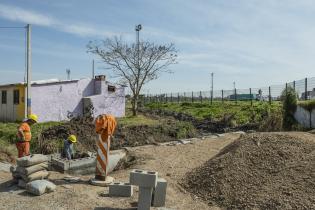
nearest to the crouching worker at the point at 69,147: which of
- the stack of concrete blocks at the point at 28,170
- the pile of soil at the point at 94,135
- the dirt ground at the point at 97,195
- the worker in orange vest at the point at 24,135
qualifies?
the dirt ground at the point at 97,195

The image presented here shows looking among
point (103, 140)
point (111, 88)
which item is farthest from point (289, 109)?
point (111, 88)

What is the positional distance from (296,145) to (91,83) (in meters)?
20.3

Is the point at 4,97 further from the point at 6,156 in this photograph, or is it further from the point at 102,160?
the point at 102,160

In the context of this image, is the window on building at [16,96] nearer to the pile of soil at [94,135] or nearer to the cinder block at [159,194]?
the pile of soil at [94,135]

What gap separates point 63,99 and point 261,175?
18.9m

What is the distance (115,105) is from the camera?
2825 cm

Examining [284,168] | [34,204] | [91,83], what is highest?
[91,83]

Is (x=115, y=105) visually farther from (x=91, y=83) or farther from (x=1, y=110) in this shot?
(x=1, y=110)

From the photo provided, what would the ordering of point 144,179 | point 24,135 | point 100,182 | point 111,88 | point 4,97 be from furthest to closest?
point 111,88
point 4,97
point 24,135
point 100,182
point 144,179

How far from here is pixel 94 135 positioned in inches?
576

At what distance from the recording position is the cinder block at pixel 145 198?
6.44m

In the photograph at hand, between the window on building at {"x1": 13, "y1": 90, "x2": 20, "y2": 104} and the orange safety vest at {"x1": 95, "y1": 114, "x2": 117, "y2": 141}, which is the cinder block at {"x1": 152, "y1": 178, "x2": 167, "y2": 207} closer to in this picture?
the orange safety vest at {"x1": 95, "y1": 114, "x2": 117, "y2": 141}

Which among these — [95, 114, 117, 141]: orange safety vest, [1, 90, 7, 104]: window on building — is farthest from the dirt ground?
[1, 90, 7, 104]: window on building

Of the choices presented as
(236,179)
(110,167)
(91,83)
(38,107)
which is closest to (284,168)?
(236,179)
